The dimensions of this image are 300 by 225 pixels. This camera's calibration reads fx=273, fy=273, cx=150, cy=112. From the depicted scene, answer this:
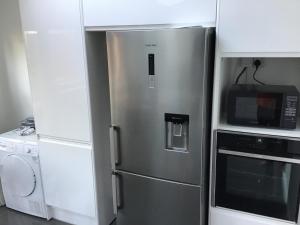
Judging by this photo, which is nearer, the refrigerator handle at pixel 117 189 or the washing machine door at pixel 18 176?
the refrigerator handle at pixel 117 189

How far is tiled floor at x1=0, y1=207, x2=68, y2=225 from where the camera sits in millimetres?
2590

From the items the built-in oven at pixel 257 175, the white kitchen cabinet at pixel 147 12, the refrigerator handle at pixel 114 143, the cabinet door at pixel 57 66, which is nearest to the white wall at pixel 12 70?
the cabinet door at pixel 57 66

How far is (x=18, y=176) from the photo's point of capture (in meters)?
2.57

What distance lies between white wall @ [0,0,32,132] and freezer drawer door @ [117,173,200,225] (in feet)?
5.53

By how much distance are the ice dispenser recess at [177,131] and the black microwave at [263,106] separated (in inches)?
12.4

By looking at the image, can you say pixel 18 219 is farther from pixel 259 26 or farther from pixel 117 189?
pixel 259 26

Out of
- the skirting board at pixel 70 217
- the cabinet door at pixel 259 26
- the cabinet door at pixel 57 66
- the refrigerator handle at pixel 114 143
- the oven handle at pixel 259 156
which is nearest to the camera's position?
the cabinet door at pixel 259 26

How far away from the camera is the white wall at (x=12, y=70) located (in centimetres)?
287

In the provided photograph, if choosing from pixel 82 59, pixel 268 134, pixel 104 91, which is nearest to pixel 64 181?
pixel 104 91

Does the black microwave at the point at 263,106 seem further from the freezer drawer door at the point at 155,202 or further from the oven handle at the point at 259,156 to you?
the freezer drawer door at the point at 155,202

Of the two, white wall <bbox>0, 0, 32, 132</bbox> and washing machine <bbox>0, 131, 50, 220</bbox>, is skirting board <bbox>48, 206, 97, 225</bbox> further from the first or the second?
white wall <bbox>0, 0, 32, 132</bbox>

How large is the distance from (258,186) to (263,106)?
20.6 inches

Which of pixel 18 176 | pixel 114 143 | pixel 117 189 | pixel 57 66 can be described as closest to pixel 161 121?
pixel 114 143

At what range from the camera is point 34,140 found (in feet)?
8.23
